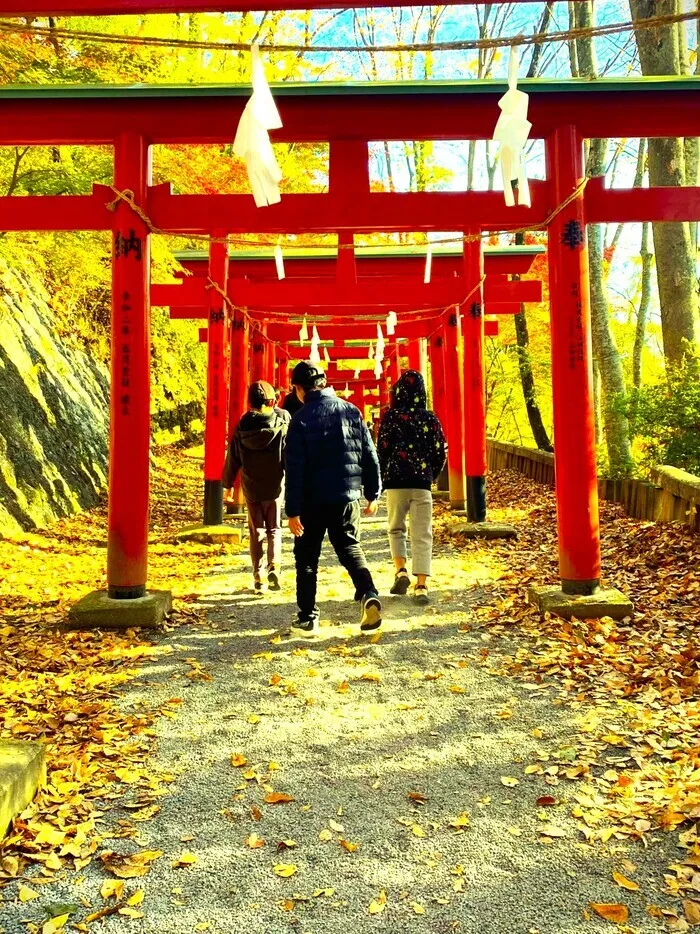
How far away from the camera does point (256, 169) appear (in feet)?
13.4

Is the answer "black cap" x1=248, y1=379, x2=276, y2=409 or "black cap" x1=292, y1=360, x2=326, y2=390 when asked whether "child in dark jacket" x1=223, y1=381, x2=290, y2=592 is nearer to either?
"black cap" x1=248, y1=379, x2=276, y2=409

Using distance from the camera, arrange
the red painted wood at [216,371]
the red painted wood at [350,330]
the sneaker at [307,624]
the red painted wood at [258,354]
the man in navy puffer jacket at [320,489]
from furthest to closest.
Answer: the red painted wood at [258,354], the red painted wood at [350,330], the red painted wood at [216,371], the sneaker at [307,624], the man in navy puffer jacket at [320,489]

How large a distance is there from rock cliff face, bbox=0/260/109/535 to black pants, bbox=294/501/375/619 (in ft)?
16.7

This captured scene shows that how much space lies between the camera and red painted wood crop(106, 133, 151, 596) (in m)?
6.36

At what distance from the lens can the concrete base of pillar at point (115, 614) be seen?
6129mm

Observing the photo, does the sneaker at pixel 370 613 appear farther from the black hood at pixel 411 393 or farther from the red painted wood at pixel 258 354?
the red painted wood at pixel 258 354

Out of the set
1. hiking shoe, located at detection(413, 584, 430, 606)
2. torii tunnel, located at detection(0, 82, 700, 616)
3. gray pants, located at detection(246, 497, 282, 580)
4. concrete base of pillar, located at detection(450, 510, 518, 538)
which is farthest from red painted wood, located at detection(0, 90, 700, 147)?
concrete base of pillar, located at detection(450, 510, 518, 538)

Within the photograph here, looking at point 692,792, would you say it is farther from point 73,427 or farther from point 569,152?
point 73,427

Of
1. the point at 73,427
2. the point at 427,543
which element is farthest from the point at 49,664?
the point at 73,427

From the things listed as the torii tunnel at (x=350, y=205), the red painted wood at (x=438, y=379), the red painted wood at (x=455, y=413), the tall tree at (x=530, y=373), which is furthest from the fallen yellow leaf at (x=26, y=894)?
the tall tree at (x=530, y=373)

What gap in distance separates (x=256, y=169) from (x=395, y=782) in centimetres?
328

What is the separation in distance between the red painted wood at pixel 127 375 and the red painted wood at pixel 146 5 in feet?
10.4

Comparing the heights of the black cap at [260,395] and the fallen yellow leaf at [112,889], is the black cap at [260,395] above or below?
above

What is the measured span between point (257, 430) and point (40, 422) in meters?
6.11
